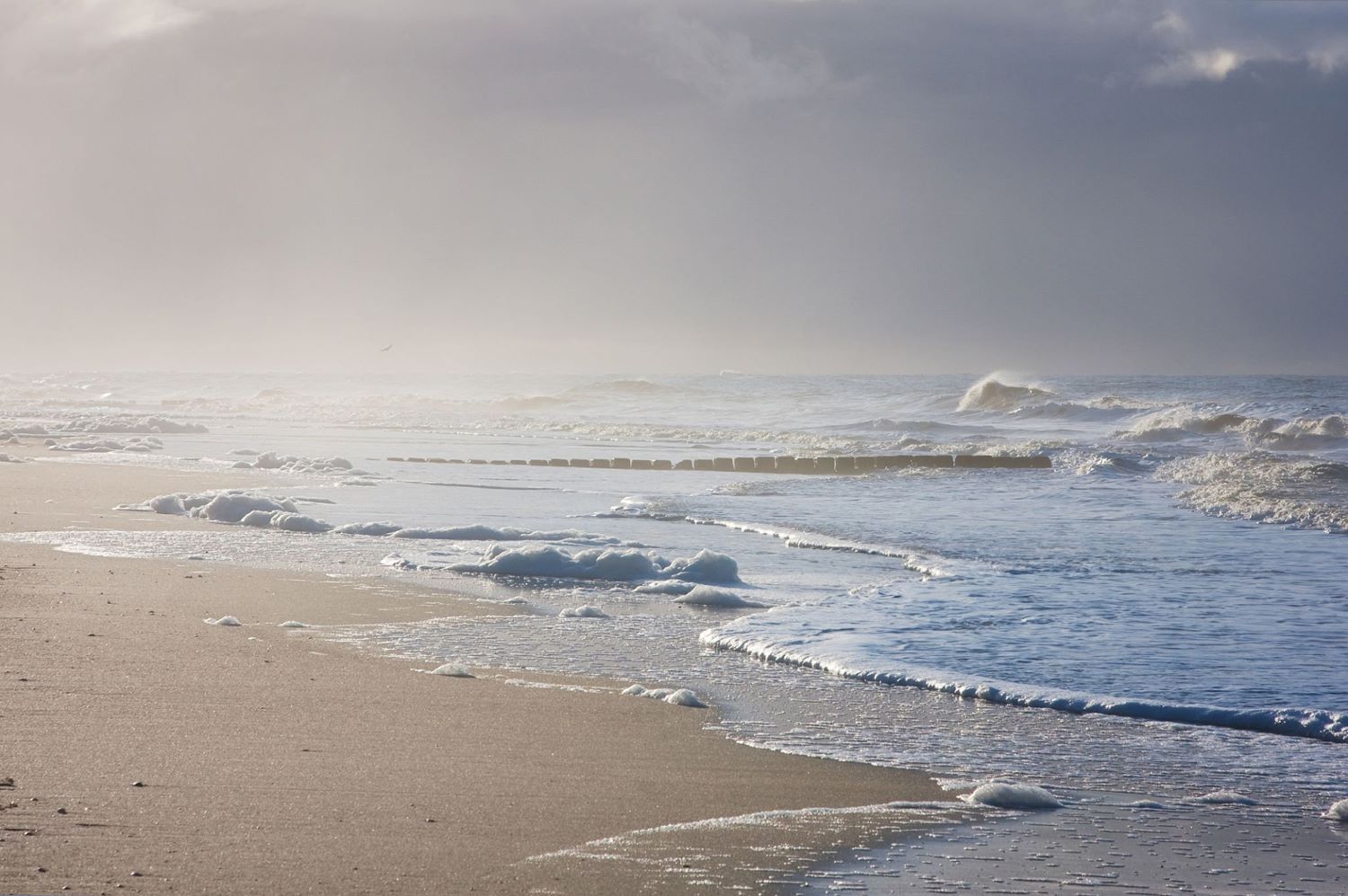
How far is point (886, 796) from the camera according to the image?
15.1ft

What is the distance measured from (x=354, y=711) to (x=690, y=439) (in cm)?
3448

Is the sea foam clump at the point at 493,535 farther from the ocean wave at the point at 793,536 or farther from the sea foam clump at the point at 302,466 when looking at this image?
the sea foam clump at the point at 302,466

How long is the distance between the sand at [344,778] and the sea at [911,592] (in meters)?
0.43

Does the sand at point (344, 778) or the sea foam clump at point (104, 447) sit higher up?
the sea foam clump at point (104, 447)

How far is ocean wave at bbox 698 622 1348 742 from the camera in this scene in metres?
5.73

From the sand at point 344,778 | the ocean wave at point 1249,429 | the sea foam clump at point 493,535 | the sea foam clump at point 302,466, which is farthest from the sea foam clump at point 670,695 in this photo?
the ocean wave at point 1249,429

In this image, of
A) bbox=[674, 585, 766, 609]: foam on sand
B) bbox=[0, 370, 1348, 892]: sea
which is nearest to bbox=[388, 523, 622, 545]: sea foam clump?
bbox=[0, 370, 1348, 892]: sea

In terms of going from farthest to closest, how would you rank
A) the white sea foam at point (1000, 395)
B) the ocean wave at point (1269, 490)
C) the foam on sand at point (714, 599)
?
the white sea foam at point (1000, 395)
the ocean wave at point (1269, 490)
the foam on sand at point (714, 599)

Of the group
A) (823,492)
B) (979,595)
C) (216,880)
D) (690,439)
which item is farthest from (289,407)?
(216,880)

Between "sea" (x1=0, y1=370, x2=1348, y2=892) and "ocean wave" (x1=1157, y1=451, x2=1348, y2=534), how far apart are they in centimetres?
8

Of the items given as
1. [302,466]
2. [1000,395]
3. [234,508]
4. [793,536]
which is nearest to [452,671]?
[793,536]

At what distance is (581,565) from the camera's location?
10.3m

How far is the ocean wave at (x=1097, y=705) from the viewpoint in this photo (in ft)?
18.8

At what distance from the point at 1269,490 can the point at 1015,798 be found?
1472cm
